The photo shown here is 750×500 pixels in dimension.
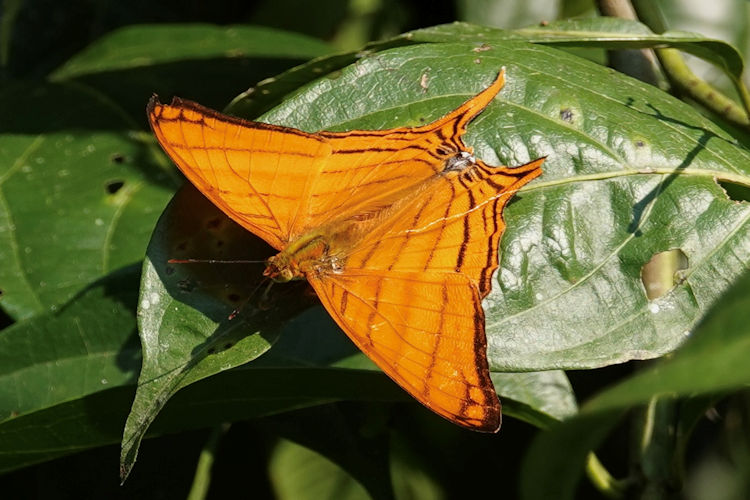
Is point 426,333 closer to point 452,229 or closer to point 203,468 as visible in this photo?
point 452,229

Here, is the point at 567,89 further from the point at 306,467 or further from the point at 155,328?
the point at 306,467

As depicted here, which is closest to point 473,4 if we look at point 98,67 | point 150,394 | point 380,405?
point 98,67

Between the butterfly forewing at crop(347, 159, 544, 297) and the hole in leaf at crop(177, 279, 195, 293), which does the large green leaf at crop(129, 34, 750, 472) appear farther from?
the hole in leaf at crop(177, 279, 195, 293)

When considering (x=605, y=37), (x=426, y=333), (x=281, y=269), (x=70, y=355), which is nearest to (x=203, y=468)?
(x=70, y=355)

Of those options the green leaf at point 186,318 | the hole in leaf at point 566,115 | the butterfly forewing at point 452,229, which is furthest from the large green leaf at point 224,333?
the hole in leaf at point 566,115

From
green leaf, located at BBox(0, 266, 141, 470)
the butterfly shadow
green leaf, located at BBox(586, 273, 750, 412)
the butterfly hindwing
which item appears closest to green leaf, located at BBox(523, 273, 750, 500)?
green leaf, located at BBox(586, 273, 750, 412)

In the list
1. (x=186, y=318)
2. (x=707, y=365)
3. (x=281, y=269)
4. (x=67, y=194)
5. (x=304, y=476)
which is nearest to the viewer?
(x=707, y=365)
